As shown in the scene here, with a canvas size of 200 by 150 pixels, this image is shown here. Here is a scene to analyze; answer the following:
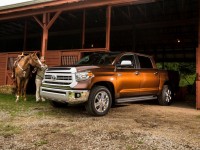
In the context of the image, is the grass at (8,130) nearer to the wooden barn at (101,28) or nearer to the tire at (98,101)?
the tire at (98,101)

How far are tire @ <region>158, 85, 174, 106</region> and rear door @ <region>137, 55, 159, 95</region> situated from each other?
0.71 meters

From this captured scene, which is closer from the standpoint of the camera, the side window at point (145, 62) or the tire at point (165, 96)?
the side window at point (145, 62)

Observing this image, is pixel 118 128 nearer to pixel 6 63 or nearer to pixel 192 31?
pixel 6 63

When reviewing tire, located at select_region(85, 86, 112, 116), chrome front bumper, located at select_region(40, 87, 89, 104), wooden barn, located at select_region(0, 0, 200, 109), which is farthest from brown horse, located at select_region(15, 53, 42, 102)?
tire, located at select_region(85, 86, 112, 116)

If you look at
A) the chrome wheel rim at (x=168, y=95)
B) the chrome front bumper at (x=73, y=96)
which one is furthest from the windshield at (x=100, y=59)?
the chrome wheel rim at (x=168, y=95)

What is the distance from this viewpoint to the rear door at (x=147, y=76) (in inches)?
327

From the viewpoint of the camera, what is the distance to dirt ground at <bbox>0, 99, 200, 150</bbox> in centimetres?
423

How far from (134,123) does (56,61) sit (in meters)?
6.95

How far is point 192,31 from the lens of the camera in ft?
56.2

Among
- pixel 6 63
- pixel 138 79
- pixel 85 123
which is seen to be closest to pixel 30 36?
pixel 6 63

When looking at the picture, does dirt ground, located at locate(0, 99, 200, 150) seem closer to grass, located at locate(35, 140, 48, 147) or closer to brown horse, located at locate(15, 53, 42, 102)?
grass, located at locate(35, 140, 48, 147)

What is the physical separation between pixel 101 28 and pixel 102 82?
36.7 ft

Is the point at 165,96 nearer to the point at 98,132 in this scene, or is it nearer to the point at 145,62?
the point at 145,62

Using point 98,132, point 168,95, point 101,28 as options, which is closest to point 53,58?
point 168,95
